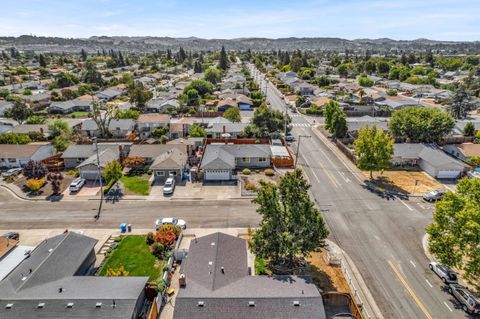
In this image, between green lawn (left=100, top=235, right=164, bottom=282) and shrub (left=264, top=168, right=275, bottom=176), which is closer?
green lawn (left=100, top=235, right=164, bottom=282)

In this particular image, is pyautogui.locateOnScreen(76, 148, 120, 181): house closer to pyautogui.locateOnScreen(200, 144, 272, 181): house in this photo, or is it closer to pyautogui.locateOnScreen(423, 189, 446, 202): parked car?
pyautogui.locateOnScreen(200, 144, 272, 181): house

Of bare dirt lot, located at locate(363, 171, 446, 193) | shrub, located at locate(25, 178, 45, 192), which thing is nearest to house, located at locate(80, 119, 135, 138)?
shrub, located at locate(25, 178, 45, 192)

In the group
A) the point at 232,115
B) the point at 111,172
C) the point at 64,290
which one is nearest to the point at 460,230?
the point at 64,290

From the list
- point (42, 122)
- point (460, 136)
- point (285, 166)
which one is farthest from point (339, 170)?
point (42, 122)

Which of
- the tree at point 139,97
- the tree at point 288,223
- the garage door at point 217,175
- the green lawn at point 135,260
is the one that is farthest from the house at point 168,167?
the tree at point 139,97

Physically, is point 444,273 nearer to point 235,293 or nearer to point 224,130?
point 235,293

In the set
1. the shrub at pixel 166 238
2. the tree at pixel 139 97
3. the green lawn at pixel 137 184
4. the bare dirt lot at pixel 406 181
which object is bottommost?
the shrub at pixel 166 238

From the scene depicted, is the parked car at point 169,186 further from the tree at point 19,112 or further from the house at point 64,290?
the tree at point 19,112
